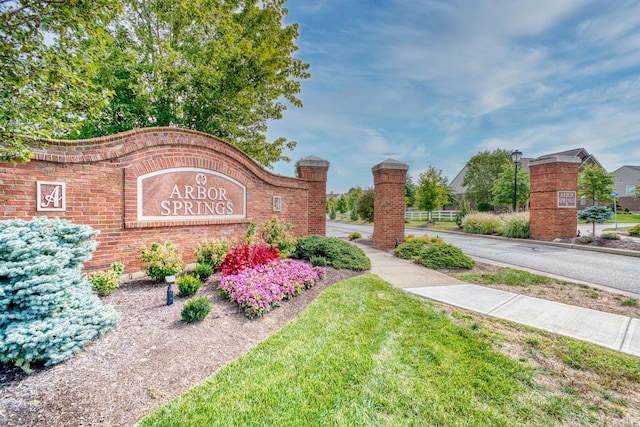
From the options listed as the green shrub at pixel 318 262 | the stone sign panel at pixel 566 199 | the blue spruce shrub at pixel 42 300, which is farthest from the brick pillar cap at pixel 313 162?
the stone sign panel at pixel 566 199

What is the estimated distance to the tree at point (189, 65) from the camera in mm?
8188

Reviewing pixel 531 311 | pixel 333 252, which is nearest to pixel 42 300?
pixel 333 252

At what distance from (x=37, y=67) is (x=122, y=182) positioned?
245cm

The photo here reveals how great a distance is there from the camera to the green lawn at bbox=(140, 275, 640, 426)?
213 centimetres

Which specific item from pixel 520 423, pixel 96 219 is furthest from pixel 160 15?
pixel 520 423

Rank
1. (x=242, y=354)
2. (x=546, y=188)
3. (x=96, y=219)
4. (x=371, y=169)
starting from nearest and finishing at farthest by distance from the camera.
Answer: (x=242, y=354)
(x=96, y=219)
(x=371, y=169)
(x=546, y=188)

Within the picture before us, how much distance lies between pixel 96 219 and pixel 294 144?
10.6m

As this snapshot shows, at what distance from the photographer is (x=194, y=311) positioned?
349 cm

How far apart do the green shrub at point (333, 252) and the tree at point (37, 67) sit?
17.4ft

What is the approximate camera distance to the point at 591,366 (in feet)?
9.16

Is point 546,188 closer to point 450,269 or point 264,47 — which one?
point 450,269

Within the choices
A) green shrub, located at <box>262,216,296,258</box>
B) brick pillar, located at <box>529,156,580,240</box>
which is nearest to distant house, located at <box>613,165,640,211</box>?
brick pillar, located at <box>529,156,580,240</box>

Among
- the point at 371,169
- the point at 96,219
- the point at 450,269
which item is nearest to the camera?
the point at 96,219

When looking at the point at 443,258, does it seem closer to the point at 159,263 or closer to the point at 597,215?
the point at 159,263
